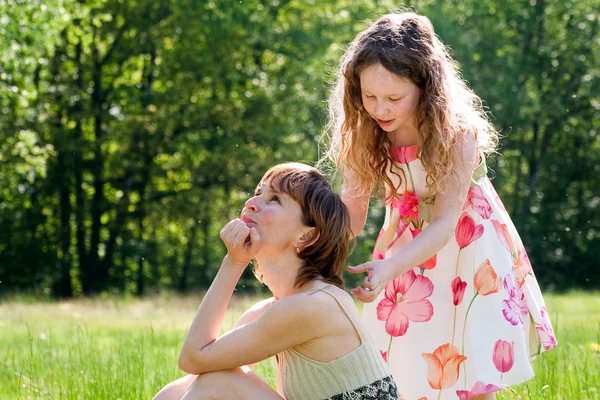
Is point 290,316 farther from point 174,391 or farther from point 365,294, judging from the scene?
point 174,391

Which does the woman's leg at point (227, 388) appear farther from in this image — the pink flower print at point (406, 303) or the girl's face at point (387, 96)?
the girl's face at point (387, 96)

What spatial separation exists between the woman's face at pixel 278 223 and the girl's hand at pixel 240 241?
5 cm

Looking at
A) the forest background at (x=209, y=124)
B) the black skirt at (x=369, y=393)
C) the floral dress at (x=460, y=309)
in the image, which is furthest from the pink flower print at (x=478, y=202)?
the forest background at (x=209, y=124)

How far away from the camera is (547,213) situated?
863 inches

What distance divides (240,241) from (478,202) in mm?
1054

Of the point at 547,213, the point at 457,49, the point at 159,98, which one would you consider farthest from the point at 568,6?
the point at 159,98

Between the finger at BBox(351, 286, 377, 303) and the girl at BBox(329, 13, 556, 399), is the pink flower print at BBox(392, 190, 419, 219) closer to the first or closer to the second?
the girl at BBox(329, 13, 556, 399)

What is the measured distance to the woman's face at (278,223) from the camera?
2.68 meters

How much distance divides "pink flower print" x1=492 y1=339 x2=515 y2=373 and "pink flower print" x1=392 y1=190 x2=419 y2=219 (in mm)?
564

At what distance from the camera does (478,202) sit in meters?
3.22

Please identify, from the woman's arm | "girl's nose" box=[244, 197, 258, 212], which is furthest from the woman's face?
the woman's arm

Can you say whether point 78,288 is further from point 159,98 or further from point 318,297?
point 318,297

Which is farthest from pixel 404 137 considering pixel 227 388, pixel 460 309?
pixel 227 388

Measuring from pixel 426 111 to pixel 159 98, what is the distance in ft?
59.6
